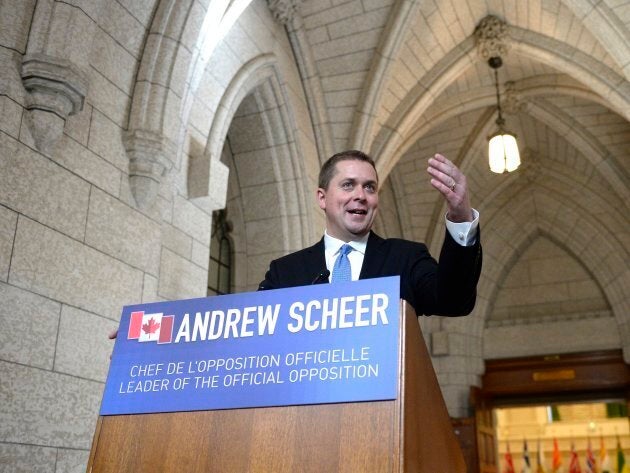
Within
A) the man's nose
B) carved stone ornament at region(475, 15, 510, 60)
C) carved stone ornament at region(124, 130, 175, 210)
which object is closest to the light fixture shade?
carved stone ornament at region(475, 15, 510, 60)

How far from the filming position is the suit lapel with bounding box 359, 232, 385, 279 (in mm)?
1522

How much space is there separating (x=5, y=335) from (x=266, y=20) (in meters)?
4.00

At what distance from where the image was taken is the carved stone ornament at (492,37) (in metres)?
7.20

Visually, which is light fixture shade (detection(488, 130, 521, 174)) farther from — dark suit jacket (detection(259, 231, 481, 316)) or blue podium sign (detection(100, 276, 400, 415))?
blue podium sign (detection(100, 276, 400, 415))

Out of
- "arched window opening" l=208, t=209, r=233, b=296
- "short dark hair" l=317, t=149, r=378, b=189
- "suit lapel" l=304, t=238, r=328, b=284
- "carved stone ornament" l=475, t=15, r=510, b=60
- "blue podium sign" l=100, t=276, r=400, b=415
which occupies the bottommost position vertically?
"blue podium sign" l=100, t=276, r=400, b=415

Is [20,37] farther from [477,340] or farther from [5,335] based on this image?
[477,340]

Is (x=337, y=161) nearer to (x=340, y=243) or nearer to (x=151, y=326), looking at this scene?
(x=340, y=243)

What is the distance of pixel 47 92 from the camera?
2.86 meters

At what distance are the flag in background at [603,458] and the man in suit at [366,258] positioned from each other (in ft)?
37.1

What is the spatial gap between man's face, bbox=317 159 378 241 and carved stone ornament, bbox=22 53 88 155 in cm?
175

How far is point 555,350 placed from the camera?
9.55m

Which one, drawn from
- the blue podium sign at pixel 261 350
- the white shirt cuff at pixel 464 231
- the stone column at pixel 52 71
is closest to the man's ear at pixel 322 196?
the white shirt cuff at pixel 464 231

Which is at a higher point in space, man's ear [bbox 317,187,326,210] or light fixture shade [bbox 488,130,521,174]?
light fixture shade [bbox 488,130,521,174]

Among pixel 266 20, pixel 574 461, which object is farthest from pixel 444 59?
pixel 574 461
